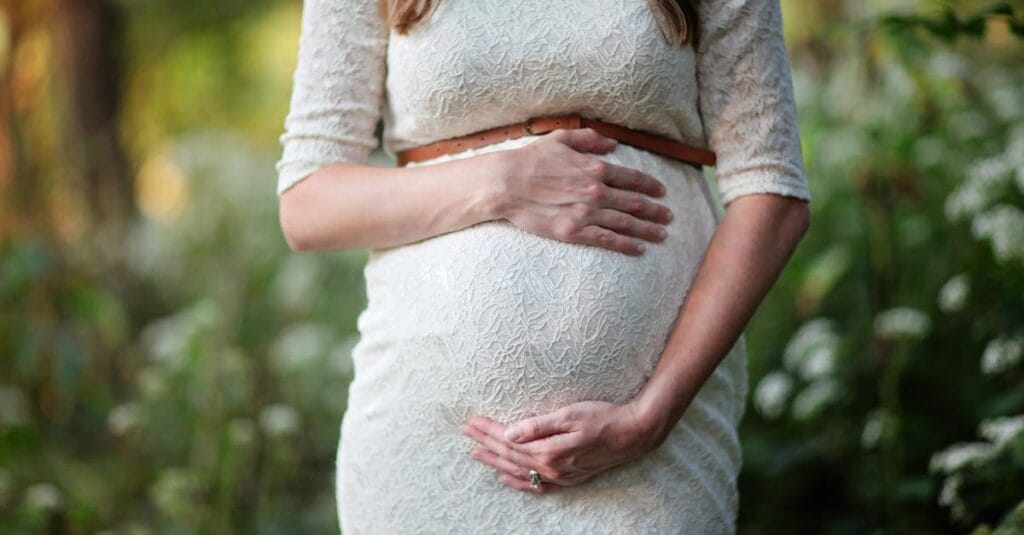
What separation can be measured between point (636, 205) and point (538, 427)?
37 cm

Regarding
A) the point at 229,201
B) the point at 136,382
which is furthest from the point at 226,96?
the point at 136,382

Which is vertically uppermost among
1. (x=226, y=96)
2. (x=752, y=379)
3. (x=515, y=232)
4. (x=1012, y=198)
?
(x=515, y=232)

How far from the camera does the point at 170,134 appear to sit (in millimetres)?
8195

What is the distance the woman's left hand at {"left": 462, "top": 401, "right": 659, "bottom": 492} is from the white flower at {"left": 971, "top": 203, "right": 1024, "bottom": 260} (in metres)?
1.35

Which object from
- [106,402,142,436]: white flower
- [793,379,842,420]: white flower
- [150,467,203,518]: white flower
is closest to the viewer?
[793,379,842,420]: white flower

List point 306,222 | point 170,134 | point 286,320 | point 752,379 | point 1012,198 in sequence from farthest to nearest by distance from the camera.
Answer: point 170,134 → point 286,320 → point 752,379 → point 1012,198 → point 306,222

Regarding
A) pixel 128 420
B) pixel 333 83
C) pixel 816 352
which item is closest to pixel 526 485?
pixel 333 83

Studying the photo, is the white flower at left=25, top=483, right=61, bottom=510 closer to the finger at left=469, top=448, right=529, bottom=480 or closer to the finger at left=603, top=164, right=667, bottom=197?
the finger at left=469, top=448, right=529, bottom=480

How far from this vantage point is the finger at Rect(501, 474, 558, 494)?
1418 mm

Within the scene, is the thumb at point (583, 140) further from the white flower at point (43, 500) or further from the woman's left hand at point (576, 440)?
the white flower at point (43, 500)

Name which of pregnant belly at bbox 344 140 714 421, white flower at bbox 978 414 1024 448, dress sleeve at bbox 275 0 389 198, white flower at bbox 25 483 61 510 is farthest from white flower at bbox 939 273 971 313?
white flower at bbox 25 483 61 510

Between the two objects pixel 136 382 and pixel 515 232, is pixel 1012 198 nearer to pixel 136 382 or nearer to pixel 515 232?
pixel 515 232

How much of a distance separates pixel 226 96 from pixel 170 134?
2.87m

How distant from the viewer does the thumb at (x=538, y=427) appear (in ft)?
4.47
